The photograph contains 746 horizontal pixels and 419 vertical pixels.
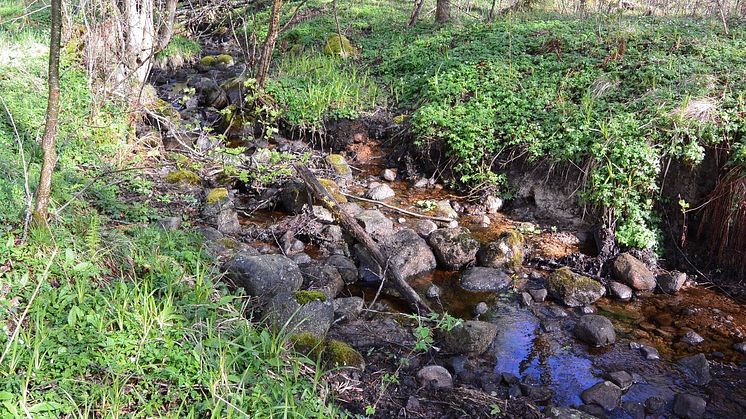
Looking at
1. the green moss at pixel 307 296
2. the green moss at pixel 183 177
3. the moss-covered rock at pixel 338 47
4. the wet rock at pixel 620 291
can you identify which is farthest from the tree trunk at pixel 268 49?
the wet rock at pixel 620 291

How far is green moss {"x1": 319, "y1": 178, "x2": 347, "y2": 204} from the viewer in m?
6.94

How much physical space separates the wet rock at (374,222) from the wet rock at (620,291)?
246 centimetres

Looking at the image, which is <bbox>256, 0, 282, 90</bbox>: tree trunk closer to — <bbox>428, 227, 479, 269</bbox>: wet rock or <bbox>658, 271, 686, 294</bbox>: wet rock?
<bbox>428, 227, 479, 269</bbox>: wet rock

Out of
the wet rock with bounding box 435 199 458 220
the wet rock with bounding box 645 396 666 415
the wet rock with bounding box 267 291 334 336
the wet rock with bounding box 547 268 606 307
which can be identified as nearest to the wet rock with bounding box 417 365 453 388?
the wet rock with bounding box 267 291 334 336

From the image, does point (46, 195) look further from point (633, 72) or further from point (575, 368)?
point (633, 72)

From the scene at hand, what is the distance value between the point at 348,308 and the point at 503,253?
2118mm

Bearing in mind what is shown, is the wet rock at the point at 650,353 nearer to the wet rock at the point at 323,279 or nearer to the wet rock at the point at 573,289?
the wet rock at the point at 573,289

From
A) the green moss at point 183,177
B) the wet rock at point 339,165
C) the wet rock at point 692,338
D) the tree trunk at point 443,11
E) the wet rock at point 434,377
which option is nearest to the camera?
the wet rock at point 434,377

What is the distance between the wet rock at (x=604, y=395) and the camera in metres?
3.87

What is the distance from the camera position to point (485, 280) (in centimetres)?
562

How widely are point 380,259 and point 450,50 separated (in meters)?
6.23

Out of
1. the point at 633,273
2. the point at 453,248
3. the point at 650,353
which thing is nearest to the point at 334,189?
the point at 453,248

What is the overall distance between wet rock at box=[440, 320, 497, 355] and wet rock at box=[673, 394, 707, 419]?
55.5 inches

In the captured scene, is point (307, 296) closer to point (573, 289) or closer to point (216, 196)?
point (216, 196)
